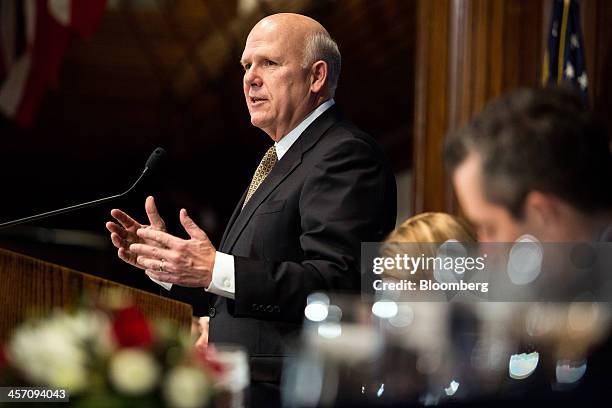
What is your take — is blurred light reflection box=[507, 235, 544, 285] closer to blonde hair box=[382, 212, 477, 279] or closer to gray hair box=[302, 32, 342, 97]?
blonde hair box=[382, 212, 477, 279]

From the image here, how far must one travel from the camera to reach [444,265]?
1930mm

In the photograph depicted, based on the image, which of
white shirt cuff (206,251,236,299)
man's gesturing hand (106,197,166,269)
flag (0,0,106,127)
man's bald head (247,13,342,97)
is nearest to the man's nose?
man's bald head (247,13,342,97)

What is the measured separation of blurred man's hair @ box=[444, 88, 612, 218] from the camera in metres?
1.36

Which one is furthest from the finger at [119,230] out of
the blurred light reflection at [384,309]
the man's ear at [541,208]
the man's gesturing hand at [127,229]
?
the man's ear at [541,208]

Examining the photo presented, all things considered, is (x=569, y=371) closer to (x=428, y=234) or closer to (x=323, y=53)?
(x=428, y=234)

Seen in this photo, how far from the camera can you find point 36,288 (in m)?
2.25

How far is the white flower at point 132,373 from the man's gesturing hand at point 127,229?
1309 mm

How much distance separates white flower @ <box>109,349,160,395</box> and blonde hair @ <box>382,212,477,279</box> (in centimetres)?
85

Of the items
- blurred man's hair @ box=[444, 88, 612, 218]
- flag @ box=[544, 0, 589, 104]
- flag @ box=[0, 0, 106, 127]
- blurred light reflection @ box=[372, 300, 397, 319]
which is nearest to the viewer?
blurred man's hair @ box=[444, 88, 612, 218]

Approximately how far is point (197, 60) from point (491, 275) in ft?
26.1

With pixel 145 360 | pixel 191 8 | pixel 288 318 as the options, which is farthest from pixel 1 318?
pixel 191 8

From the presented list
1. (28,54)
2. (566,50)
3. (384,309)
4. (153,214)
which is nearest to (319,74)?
(153,214)

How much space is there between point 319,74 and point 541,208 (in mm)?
1511

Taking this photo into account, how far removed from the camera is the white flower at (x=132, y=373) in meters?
1.23
